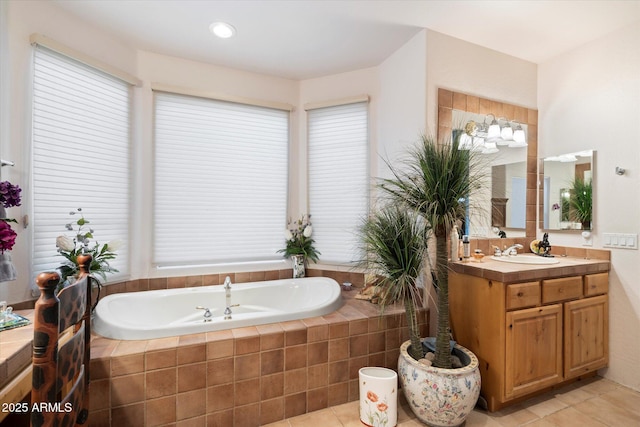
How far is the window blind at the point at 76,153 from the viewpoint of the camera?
2039 millimetres

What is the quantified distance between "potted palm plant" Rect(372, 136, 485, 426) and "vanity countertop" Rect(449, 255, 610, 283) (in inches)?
13.5

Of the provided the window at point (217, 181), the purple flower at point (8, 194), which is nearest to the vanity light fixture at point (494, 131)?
the window at point (217, 181)

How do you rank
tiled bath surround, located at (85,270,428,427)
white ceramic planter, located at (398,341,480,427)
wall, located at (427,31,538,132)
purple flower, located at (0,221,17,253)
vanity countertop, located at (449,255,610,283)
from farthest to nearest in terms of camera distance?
wall, located at (427,31,538,132) → vanity countertop, located at (449,255,610,283) → white ceramic planter, located at (398,341,480,427) → tiled bath surround, located at (85,270,428,427) → purple flower, located at (0,221,17,253)

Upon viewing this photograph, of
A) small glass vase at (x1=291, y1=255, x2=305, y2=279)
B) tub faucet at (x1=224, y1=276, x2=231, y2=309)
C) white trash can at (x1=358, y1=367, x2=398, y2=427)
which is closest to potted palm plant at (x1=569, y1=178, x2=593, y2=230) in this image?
white trash can at (x1=358, y1=367, x2=398, y2=427)

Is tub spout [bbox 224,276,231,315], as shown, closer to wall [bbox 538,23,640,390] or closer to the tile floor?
the tile floor

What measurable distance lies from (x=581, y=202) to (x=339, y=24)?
8.17 ft

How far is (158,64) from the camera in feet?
8.82

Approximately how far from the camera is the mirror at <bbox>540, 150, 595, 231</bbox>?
8.11ft

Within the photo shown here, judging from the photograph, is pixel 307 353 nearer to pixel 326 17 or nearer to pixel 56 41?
pixel 326 17

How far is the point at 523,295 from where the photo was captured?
6.27 ft

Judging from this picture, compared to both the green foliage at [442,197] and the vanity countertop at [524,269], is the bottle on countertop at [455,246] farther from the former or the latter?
the green foliage at [442,197]

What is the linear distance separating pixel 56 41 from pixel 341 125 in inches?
91.4

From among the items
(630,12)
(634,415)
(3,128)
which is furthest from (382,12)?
(634,415)

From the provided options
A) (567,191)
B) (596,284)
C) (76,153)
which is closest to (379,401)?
(596,284)
